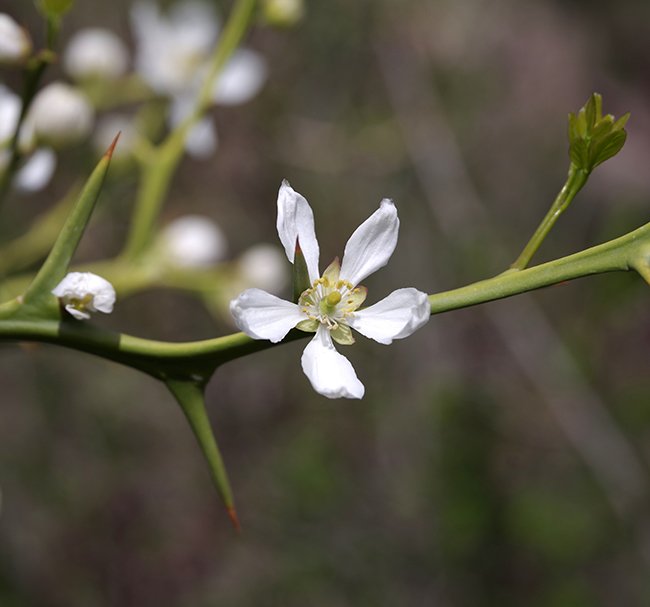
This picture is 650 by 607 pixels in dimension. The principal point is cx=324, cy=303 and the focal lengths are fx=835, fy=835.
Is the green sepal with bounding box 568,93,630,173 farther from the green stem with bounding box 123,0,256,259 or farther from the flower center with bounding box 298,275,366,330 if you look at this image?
the green stem with bounding box 123,0,256,259

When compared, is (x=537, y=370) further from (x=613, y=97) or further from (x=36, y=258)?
(x=613, y=97)

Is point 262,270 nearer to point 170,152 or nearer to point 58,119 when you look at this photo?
point 170,152

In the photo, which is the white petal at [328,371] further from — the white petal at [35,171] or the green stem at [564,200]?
the white petal at [35,171]

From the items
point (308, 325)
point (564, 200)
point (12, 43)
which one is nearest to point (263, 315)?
point (308, 325)

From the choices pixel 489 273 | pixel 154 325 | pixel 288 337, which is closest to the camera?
pixel 288 337

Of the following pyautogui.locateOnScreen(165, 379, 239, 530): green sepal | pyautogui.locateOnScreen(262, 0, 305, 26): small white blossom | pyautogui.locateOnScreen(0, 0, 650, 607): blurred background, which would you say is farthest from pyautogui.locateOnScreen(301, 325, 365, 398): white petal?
pyautogui.locateOnScreen(0, 0, 650, 607): blurred background

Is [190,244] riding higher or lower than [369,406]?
higher

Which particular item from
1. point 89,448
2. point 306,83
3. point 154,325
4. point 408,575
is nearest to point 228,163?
point 306,83
